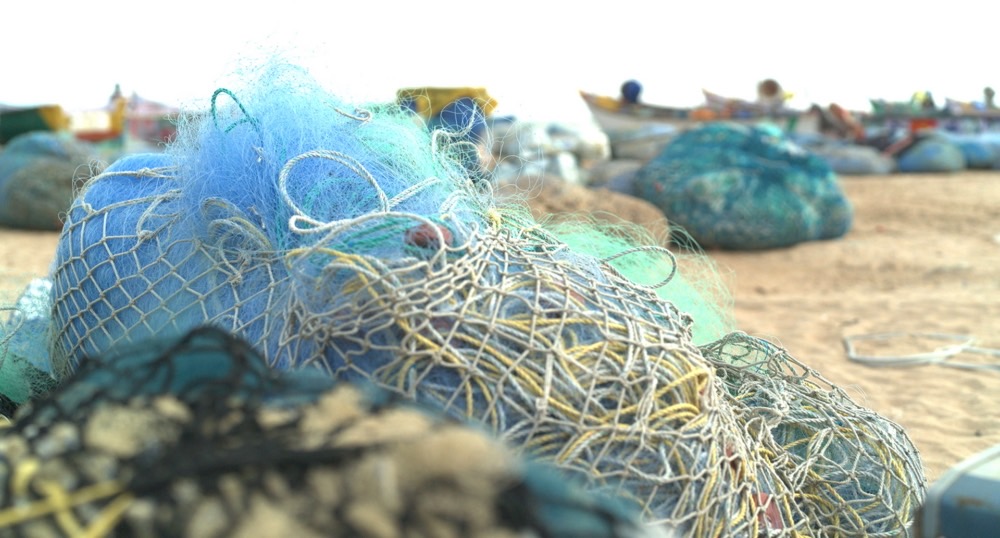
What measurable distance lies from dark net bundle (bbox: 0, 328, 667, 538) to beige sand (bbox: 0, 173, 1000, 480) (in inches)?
79.7

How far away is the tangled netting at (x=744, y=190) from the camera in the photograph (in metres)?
9.13

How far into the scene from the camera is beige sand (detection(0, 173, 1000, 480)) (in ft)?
13.4

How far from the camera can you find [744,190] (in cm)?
922

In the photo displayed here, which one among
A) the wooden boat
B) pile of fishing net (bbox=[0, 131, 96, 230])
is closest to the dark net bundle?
pile of fishing net (bbox=[0, 131, 96, 230])

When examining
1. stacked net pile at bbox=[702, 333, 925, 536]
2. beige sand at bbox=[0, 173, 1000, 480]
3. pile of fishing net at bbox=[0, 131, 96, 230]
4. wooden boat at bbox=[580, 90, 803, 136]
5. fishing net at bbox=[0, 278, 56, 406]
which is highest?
stacked net pile at bbox=[702, 333, 925, 536]

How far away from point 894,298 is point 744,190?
256 centimetres

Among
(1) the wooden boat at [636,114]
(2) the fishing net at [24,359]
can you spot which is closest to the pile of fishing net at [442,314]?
(2) the fishing net at [24,359]

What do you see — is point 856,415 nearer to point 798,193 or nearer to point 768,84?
point 798,193

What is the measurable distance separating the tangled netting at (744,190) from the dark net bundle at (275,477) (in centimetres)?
836

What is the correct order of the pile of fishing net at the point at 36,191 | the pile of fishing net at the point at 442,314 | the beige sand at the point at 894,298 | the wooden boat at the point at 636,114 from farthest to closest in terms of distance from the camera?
the wooden boat at the point at 636,114 → the pile of fishing net at the point at 36,191 → the beige sand at the point at 894,298 → the pile of fishing net at the point at 442,314

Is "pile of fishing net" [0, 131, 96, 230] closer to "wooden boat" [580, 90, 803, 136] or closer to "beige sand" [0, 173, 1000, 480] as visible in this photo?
"beige sand" [0, 173, 1000, 480]

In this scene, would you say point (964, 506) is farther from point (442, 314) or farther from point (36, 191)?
point (36, 191)

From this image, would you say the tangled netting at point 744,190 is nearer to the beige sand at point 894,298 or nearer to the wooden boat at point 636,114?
the beige sand at point 894,298

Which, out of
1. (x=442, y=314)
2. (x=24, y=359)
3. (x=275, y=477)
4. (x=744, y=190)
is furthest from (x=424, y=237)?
(x=744, y=190)
